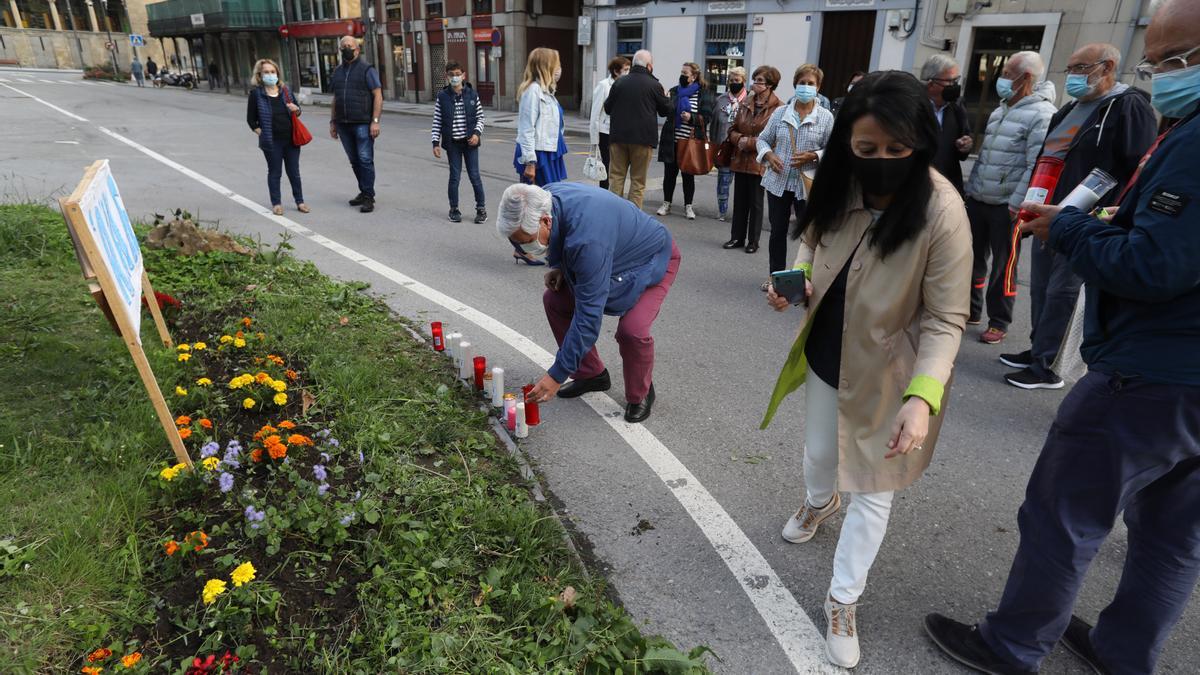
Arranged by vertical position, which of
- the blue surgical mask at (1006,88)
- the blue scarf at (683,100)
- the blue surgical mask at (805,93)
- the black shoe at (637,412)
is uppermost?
the blue surgical mask at (1006,88)

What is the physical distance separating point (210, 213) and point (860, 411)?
867 cm

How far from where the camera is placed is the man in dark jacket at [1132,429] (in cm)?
165

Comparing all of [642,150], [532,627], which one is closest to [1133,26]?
[642,150]

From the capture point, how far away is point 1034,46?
1498 centimetres

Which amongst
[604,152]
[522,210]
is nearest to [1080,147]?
[522,210]

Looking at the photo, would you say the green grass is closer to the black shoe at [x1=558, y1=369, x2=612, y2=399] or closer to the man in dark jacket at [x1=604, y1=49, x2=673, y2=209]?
the black shoe at [x1=558, y1=369, x2=612, y2=399]

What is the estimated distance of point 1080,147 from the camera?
416 cm

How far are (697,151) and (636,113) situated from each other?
48.4 inches

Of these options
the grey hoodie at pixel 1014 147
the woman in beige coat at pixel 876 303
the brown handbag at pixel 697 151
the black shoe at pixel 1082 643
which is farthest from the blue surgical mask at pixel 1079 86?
the brown handbag at pixel 697 151

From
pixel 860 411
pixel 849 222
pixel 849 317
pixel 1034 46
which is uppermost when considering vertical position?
pixel 1034 46

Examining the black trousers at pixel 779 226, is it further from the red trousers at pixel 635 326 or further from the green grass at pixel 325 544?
the green grass at pixel 325 544

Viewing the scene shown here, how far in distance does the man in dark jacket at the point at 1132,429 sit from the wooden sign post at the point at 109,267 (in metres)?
3.08

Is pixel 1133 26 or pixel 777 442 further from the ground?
pixel 1133 26

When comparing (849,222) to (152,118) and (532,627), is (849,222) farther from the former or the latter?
(152,118)
